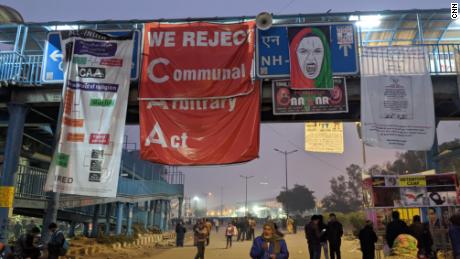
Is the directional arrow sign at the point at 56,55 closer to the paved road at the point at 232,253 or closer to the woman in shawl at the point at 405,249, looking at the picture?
the woman in shawl at the point at 405,249

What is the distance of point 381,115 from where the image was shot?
34.5 feet

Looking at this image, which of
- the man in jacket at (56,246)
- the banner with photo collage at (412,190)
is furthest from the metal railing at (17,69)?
the banner with photo collage at (412,190)

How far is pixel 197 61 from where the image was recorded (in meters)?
10.7

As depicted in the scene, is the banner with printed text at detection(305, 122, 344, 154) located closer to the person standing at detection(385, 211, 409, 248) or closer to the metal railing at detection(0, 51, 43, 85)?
the person standing at detection(385, 211, 409, 248)

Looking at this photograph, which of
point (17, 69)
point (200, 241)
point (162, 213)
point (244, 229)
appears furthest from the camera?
point (162, 213)

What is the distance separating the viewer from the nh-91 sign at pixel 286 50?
35.7 feet

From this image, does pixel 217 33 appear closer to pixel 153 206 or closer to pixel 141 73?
pixel 141 73

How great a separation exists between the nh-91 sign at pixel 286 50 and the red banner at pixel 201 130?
105cm

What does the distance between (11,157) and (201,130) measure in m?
6.22

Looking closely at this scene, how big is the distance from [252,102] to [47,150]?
16.9 m

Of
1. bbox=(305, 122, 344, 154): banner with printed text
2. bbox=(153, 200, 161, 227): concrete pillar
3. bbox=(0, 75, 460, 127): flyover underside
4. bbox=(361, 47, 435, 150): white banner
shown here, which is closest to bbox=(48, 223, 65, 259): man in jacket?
bbox=(0, 75, 460, 127): flyover underside

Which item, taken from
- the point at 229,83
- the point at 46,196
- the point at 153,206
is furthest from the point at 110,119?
the point at 153,206

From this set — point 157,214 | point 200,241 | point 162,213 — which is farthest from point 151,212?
point 200,241

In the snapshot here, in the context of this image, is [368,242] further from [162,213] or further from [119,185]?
[162,213]
